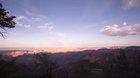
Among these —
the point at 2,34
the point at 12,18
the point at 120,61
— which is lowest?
the point at 120,61

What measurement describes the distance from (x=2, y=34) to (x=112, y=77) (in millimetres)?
52029

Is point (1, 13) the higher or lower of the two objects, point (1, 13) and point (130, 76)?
the higher

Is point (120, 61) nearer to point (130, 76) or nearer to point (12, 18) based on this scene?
point (130, 76)

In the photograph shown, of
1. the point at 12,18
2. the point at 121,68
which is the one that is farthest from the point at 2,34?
the point at 121,68

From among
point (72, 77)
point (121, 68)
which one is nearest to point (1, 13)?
point (72, 77)

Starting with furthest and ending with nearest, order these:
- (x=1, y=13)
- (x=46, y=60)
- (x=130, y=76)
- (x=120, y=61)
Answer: (x=120, y=61), (x=130, y=76), (x=46, y=60), (x=1, y=13)

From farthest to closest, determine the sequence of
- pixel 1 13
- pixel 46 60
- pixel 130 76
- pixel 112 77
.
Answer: pixel 112 77
pixel 130 76
pixel 46 60
pixel 1 13

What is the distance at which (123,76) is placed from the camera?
186ft

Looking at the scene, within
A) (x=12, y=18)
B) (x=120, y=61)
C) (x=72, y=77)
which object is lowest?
(x=72, y=77)

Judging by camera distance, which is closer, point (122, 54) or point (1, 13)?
point (1, 13)

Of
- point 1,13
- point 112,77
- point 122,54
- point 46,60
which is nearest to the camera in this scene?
point 1,13

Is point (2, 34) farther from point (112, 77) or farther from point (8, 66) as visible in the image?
point (112, 77)

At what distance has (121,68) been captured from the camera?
69.7 metres

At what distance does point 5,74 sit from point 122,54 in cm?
5553
